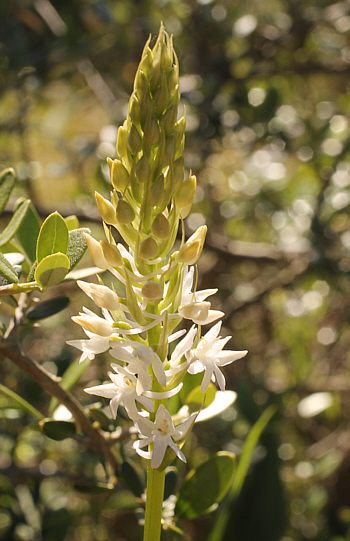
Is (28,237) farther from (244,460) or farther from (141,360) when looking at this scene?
(244,460)

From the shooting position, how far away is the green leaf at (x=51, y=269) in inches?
15.9

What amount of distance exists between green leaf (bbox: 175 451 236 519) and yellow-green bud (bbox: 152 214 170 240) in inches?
11.8

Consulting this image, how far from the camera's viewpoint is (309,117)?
1487 mm

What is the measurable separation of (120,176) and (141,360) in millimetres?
156

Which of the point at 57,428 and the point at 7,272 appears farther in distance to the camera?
the point at 57,428

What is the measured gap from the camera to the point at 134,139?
0.40 meters

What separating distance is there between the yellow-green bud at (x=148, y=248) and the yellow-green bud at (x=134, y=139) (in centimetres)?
8

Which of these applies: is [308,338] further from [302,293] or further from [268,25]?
[268,25]

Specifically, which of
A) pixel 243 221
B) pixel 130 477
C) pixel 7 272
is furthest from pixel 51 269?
pixel 243 221

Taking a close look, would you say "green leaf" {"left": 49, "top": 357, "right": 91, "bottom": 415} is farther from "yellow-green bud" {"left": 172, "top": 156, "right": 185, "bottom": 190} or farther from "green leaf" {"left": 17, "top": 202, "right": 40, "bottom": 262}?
"yellow-green bud" {"left": 172, "top": 156, "right": 185, "bottom": 190}

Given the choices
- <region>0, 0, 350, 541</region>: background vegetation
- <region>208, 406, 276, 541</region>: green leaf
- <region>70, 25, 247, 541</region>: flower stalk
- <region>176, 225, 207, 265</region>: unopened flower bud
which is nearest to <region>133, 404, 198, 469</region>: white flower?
<region>70, 25, 247, 541</region>: flower stalk

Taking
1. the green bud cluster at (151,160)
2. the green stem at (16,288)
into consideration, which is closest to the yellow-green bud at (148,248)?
the green bud cluster at (151,160)

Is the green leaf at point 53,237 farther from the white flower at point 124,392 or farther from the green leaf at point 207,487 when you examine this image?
the green leaf at point 207,487

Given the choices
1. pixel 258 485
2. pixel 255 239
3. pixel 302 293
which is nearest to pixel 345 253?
pixel 302 293
